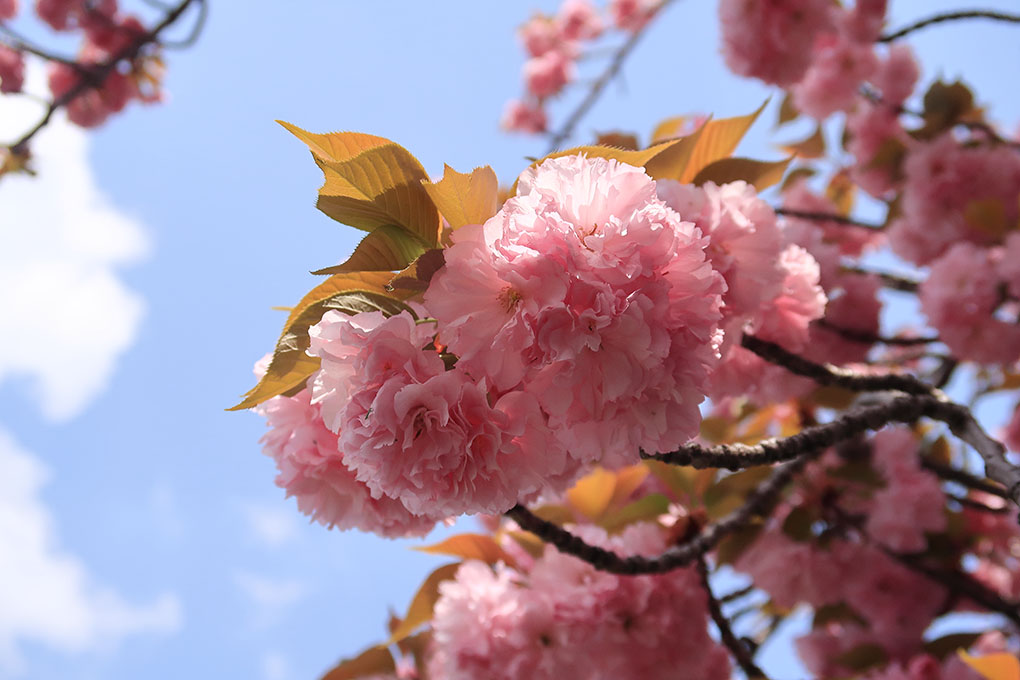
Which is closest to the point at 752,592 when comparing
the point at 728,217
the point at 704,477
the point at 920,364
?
the point at 704,477

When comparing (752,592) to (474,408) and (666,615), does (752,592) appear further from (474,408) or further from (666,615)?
(474,408)

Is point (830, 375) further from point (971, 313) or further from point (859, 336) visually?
point (971, 313)

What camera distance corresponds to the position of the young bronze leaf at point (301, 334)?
0.72 m

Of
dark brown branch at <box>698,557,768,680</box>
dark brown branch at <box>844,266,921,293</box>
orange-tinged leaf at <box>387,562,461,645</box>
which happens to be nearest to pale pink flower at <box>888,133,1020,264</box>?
dark brown branch at <box>844,266,921,293</box>

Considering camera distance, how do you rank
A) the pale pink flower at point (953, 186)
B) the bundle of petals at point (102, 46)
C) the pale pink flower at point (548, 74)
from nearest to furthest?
the pale pink flower at point (953, 186)
the bundle of petals at point (102, 46)
the pale pink flower at point (548, 74)

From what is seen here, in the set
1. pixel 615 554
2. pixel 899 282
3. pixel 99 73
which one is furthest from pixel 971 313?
pixel 99 73

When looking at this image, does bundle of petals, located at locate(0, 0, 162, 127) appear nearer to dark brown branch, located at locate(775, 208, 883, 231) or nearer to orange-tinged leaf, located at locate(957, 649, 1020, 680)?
dark brown branch, located at locate(775, 208, 883, 231)

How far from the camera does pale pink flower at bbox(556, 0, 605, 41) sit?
6383 mm

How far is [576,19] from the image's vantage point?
6.38 m

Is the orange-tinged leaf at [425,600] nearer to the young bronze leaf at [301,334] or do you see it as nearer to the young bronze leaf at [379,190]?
the young bronze leaf at [301,334]

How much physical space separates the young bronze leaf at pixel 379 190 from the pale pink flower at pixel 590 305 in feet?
0.30

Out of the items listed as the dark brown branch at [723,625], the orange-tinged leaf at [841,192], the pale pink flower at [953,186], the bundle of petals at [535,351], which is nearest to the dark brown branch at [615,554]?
the dark brown branch at [723,625]

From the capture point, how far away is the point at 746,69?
2.42m

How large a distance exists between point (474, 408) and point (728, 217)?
20.5 inches
